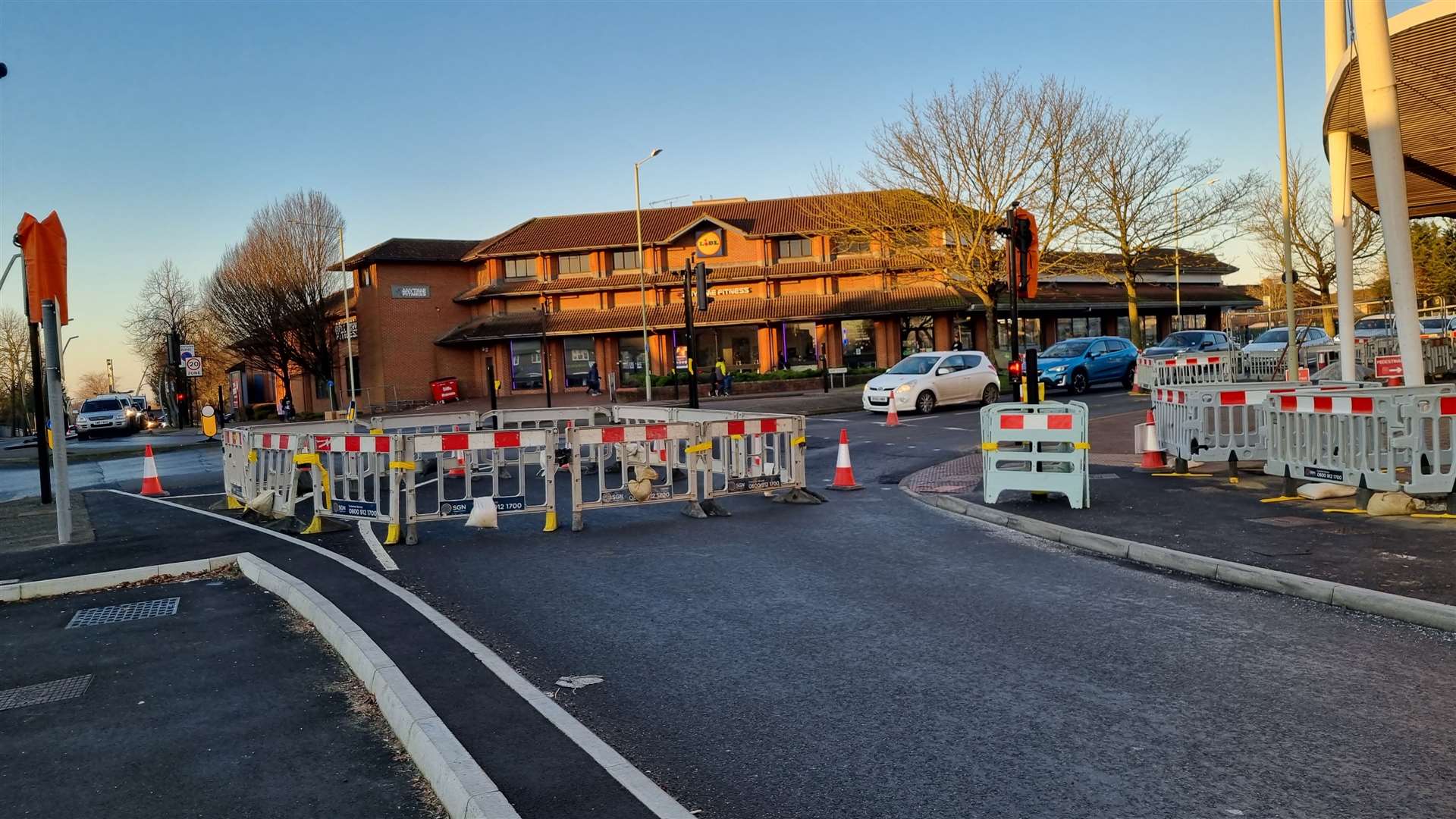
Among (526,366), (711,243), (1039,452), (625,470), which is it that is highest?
(711,243)

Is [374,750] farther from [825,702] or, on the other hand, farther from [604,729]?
[825,702]

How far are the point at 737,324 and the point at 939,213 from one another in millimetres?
16471

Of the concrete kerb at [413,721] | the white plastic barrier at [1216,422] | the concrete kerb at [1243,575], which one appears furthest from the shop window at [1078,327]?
the concrete kerb at [413,721]

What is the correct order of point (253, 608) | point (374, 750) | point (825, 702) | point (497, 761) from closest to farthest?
1. point (497, 761)
2. point (374, 750)
3. point (825, 702)
4. point (253, 608)

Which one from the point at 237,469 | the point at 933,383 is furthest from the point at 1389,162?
the point at 237,469

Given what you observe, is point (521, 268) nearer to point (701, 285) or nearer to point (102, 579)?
point (701, 285)

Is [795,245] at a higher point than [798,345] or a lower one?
higher

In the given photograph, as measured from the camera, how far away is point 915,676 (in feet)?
18.9

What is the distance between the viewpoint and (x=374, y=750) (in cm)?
496

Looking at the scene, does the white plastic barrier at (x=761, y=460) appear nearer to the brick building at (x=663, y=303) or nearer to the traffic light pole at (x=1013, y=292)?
the traffic light pole at (x=1013, y=292)

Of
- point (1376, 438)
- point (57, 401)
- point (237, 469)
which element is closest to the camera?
point (1376, 438)

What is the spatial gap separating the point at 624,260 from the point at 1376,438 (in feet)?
159

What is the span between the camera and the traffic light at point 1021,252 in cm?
1634

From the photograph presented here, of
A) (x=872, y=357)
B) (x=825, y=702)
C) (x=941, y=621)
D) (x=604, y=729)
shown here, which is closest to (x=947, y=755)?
(x=825, y=702)
